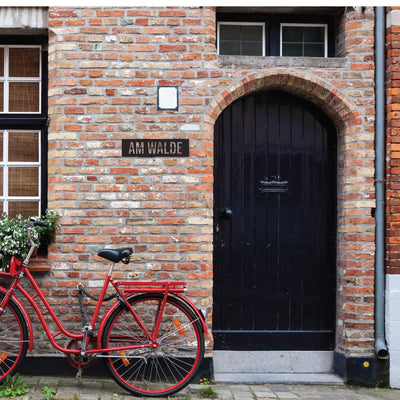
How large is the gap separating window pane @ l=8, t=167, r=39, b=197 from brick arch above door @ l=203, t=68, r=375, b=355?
5.46ft

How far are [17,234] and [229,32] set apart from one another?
8.69 feet

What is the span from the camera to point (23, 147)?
4945 mm

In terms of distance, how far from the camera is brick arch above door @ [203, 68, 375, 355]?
4727 millimetres

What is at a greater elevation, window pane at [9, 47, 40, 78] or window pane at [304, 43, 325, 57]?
window pane at [304, 43, 325, 57]

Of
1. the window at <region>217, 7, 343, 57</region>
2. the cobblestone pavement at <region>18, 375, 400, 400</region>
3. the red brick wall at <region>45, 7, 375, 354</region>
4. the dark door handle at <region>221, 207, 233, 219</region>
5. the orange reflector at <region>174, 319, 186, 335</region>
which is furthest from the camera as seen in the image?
the window at <region>217, 7, 343, 57</region>

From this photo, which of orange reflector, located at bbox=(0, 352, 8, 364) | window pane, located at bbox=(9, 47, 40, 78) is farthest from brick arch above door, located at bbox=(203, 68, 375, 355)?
orange reflector, located at bbox=(0, 352, 8, 364)

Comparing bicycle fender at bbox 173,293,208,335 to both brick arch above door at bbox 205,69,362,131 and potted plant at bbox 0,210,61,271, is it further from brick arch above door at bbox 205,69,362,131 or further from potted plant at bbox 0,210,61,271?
brick arch above door at bbox 205,69,362,131

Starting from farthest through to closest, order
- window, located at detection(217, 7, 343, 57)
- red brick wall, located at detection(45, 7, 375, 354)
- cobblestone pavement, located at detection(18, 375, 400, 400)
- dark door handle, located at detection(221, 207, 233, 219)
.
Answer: window, located at detection(217, 7, 343, 57), dark door handle, located at detection(221, 207, 233, 219), red brick wall, located at detection(45, 7, 375, 354), cobblestone pavement, located at detection(18, 375, 400, 400)

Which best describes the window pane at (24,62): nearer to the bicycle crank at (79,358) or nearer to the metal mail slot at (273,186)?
the metal mail slot at (273,186)

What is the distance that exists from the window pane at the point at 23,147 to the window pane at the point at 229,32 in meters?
1.99

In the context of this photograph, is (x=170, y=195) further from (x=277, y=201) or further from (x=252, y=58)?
(x=252, y=58)

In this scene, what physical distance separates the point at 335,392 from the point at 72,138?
3.16 m

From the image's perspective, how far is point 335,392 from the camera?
4535 millimetres

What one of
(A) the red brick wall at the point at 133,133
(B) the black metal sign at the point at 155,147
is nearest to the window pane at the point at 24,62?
(A) the red brick wall at the point at 133,133
